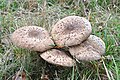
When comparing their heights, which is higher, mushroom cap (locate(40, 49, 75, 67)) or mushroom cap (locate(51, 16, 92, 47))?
mushroom cap (locate(51, 16, 92, 47))

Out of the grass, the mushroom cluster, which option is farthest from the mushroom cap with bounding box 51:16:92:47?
the grass

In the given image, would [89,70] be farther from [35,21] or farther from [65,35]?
[35,21]

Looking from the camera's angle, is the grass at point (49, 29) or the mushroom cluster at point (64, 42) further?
the grass at point (49, 29)

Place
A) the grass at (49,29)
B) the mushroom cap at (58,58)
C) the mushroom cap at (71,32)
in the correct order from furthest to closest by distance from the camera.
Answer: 1. the grass at (49,29)
2. the mushroom cap at (71,32)
3. the mushroom cap at (58,58)

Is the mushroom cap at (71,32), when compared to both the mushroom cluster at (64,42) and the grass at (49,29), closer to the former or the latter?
the mushroom cluster at (64,42)

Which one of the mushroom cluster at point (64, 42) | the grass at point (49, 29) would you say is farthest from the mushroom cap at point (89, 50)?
the grass at point (49, 29)

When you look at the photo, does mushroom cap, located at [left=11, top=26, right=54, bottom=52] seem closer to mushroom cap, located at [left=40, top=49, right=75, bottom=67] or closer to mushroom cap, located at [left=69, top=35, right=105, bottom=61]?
mushroom cap, located at [left=40, top=49, right=75, bottom=67]

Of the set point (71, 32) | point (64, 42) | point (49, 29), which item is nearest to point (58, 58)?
point (64, 42)

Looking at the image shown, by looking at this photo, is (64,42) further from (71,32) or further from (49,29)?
(49,29)
